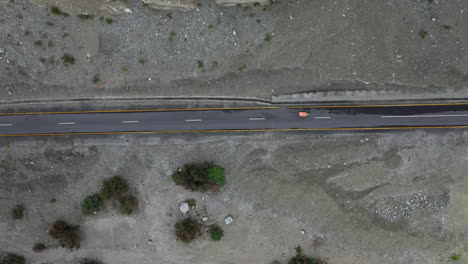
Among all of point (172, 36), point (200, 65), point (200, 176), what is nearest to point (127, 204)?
point (200, 176)

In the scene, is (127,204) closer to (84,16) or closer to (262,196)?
(262,196)

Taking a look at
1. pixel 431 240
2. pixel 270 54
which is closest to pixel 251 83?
pixel 270 54

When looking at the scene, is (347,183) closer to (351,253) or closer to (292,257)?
(351,253)

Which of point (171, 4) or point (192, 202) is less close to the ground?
point (171, 4)

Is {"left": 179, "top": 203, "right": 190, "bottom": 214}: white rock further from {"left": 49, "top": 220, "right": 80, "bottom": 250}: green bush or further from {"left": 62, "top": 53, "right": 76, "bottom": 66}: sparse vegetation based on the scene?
{"left": 62, "top": 53, "right": 76, "bottom": 66}: sparse vegetation

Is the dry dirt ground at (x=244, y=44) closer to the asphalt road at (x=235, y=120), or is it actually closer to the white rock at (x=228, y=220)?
the asphalt road at (x=235, y=120)

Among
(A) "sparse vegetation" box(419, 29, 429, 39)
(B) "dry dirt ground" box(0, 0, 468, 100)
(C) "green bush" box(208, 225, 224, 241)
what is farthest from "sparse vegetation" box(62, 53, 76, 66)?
(A) "sparse vegetation" box(419, 29, 429, 39)

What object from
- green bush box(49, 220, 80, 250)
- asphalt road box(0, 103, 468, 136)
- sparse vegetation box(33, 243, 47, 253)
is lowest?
sparse vegetation box(33, 243, 47, 253)
